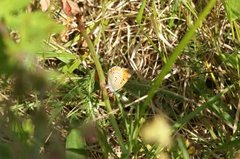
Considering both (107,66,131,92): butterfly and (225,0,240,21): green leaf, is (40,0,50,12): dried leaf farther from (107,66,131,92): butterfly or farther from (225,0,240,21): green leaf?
(225,0,240,21): green leaf

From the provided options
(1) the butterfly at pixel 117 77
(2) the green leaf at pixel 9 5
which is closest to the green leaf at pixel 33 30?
(2) the green leaf at pixel 9 5

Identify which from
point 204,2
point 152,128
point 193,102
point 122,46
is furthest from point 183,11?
point 152,128

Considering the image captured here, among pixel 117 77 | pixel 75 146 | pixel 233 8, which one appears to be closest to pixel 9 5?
pixel 75 146

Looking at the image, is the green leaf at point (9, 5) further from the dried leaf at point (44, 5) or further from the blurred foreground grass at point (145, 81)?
the dried leaf at point (44, 5)

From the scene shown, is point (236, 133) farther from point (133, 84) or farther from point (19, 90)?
point (19, 90)

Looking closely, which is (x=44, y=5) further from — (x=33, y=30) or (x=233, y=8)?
(x=33, y=30)

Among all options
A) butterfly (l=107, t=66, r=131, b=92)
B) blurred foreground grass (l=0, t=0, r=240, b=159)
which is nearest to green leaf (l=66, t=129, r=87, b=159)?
blurred foreground grass (l=0, t=0, r=240, b=159)
